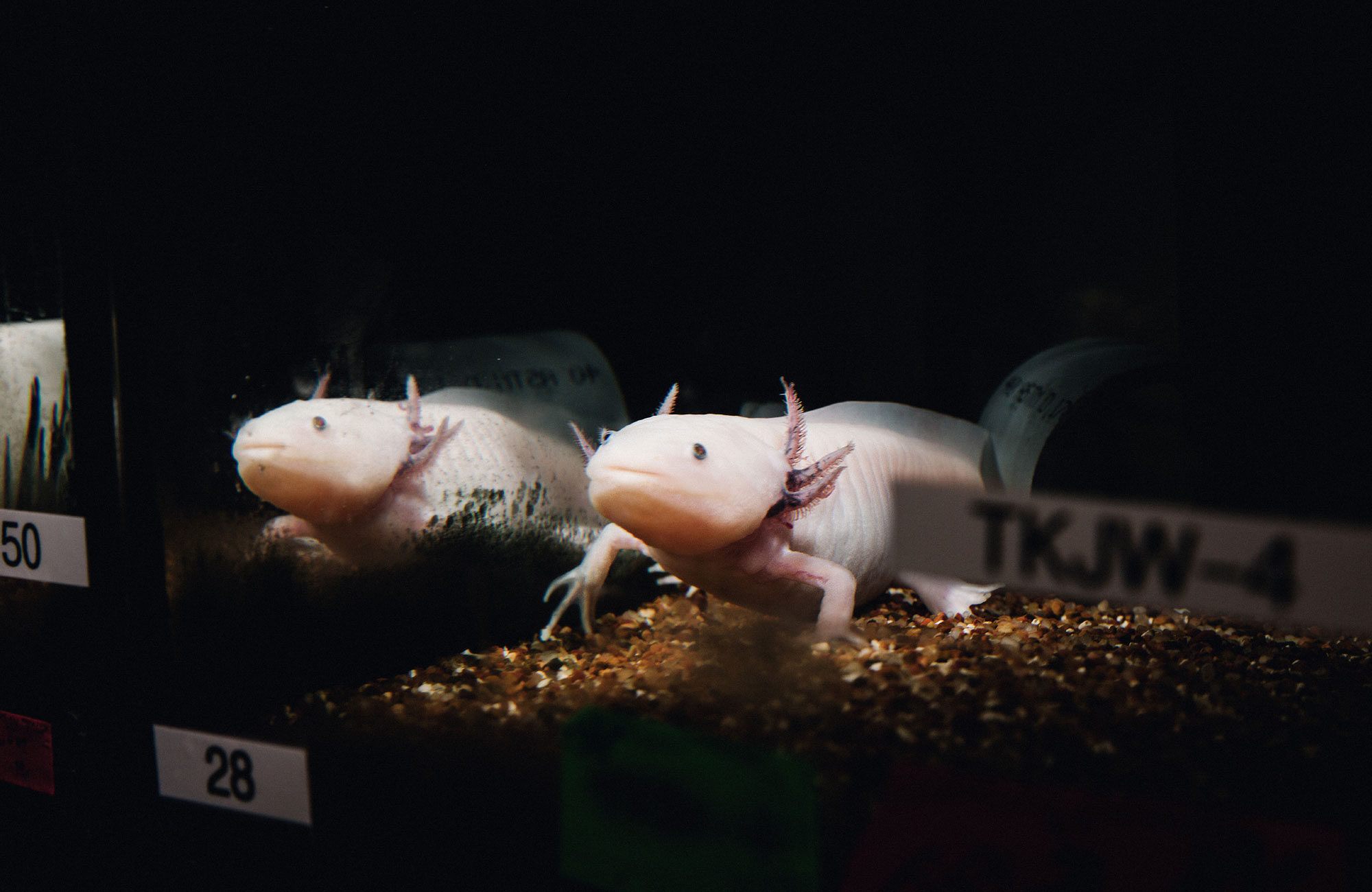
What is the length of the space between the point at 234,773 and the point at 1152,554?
55.6 inches

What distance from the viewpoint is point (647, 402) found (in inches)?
61.7

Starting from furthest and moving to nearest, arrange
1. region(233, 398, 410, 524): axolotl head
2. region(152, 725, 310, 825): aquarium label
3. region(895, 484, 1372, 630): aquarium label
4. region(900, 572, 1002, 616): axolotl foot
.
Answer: region(233, 398, 410, 524): axolotl head → region(152, 725, 310, 825): aquarium label → region(900, 572, 1002, 616): axolotl foot → region(895, 484, 1372, 630): aquarium label

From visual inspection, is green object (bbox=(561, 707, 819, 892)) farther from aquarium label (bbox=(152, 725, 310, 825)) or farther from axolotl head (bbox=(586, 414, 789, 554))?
aquarium label (bbox=(152, 725, 310, 825))

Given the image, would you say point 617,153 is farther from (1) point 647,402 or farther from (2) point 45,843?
(2) point 45,843

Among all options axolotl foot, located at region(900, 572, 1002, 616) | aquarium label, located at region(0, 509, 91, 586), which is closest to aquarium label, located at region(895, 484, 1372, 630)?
axolotl foot, located at region(900, 572, 1002, 616)

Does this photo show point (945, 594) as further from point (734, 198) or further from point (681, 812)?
point (734, 198)

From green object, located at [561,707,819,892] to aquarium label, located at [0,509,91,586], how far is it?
3.25 ft

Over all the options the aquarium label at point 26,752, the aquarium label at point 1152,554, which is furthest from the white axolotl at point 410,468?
the aquarium label at point 1152,554

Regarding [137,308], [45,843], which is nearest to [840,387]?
[137,308]

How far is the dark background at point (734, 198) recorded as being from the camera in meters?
1.01

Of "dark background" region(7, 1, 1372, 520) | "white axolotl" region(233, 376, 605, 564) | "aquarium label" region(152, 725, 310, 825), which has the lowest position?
"aquarium label" region(152, 725, 310, 825)

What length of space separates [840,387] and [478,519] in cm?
86

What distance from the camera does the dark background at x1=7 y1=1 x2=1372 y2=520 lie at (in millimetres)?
1009

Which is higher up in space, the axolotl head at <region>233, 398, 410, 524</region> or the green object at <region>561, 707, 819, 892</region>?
the axolotl head at <region>233, 398, 410, 524</region>
